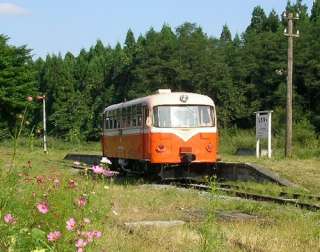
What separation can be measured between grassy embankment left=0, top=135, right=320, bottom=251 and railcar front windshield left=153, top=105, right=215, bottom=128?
5.02m

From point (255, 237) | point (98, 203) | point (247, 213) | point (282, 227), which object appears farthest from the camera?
point (247, 213)

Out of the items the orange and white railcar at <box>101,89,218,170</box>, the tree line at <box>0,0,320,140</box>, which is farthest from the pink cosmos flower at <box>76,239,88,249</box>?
the tree line at <box>0,0,320,140</box>

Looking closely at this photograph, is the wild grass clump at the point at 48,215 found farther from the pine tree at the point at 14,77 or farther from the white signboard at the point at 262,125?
the pine tree at the point at 14,77

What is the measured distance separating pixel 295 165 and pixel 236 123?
50.2 meters

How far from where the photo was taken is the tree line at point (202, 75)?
62.3m

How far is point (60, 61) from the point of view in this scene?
100 meters

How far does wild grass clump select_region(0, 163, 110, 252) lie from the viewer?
178 inches

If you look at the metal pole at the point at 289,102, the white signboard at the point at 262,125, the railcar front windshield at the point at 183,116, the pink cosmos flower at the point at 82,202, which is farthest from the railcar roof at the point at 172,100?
the pink cosmos flower at the point at 82,202

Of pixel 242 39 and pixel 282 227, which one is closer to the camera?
pixel 282 227

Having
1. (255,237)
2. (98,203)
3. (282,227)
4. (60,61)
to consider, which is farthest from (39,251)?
(60,61)

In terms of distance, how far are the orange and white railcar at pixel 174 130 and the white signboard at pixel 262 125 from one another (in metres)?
5.84

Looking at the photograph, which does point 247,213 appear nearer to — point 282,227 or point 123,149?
point 282,227

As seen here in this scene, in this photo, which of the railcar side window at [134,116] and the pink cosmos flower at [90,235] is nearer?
the pink cosmos flower at [90,235]

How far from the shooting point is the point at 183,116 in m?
19.4
